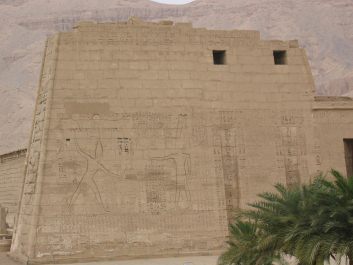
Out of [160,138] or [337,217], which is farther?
[160,138]

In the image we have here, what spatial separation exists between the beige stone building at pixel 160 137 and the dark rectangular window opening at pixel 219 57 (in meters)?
0.02

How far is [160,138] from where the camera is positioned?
1582 cm

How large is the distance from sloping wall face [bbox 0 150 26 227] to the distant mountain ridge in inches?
1426

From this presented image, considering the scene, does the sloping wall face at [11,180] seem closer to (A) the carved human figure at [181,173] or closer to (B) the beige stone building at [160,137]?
(B) the beige stone building at [160,137]

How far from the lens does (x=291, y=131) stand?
16906 mm

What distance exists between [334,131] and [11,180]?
12.4 meters

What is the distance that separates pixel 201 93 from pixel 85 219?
4.04m

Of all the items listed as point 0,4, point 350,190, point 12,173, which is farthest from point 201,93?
point 0,4

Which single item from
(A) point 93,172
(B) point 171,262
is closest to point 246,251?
(B) point 171,262

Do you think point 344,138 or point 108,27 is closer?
point 108,27

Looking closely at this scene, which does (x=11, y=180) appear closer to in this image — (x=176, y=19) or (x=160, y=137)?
(x=160, y=137)

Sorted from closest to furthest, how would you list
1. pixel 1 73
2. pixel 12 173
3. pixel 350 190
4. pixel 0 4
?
pixel 350 190
pixel 12 173
pixel 1 73
pixel 0 4

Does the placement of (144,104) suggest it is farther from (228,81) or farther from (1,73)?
(1,73)

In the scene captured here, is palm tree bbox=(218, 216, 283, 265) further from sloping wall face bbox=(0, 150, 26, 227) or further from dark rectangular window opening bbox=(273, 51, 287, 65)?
sloping wall face bbox=(0, 150, 26, 227)
